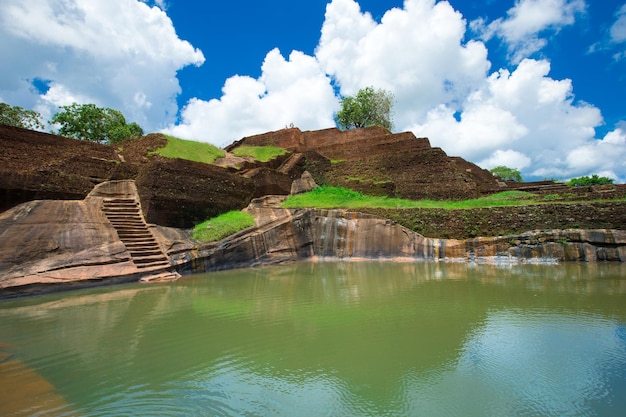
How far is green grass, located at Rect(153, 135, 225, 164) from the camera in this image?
17125 mm

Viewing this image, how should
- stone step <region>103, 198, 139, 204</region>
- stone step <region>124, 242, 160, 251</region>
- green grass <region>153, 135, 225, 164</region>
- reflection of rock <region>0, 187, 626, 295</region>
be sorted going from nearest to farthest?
reflection of rock <region>0, 187, 626, 295</region> → stone step <region>124, 242, 160, 251</region> → stone step <region>103, 198, 139, 204</region> → green grass <region>153, 135, 225, 164</region>

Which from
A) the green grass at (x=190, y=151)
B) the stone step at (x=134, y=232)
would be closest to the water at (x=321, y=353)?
the stone step at (x=134, y=232)

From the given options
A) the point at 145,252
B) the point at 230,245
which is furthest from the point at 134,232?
the point at 230,245

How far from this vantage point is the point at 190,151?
18234 millimetres

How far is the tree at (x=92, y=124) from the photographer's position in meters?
25.3

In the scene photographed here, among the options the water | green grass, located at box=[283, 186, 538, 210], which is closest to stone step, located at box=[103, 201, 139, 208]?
the water

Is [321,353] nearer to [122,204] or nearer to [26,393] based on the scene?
[26,393]

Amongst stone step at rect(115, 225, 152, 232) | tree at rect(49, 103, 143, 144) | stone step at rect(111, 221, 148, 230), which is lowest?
stone step at rect(115, 225, 152, 232)

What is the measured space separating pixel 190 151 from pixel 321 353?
1626cm

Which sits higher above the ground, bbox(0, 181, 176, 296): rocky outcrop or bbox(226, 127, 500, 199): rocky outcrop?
bbox(226, 127, 500, 199): rocky outcrop

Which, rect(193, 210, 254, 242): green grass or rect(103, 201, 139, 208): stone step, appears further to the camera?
rect(193, 210, 254, 242): green grass

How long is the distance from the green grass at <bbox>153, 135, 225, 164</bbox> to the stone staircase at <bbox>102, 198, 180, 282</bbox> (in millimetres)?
5394

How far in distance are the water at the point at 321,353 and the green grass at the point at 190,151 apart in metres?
10.6

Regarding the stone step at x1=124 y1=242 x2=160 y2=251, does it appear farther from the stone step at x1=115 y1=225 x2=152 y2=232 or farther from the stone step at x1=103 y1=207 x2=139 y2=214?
the stone step at x1=103 y1=207 x2=139 y2=214
